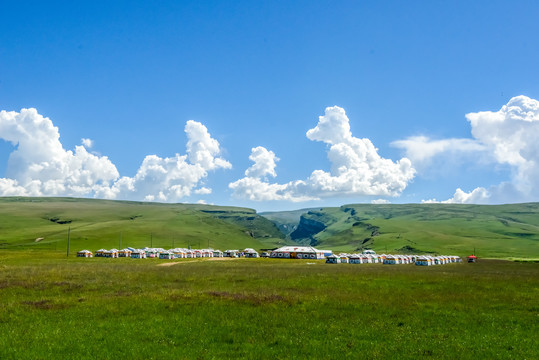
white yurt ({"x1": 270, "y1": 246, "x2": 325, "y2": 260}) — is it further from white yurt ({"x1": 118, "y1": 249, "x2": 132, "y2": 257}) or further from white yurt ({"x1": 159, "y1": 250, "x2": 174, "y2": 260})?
white yurt ({"x1": 118, "y1": 249, "x2": 132, "y2": 257})

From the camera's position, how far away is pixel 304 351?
1994cm

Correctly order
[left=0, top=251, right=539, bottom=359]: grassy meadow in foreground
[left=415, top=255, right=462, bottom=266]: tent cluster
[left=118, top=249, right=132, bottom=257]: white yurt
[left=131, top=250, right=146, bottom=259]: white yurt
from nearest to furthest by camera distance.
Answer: [left=0, top=251, right=539, bottom=359]: grassy meadow in foreground
[left=415, top=255, right=462, bottom=266]: tent cluster
[left=131, top=250, right=146, bottom=259]: white yurt
[left=118, top=249, right=132, bottom=257]: white yurt

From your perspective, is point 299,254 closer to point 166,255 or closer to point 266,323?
point 166,255

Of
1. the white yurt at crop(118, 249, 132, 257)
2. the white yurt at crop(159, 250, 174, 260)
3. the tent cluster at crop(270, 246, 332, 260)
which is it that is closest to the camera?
the white yurt at crop(159, 250, 174, 260)

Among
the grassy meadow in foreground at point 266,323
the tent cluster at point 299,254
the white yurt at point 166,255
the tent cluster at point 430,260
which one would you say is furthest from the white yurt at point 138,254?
the grassy meadow in foreground at point 266,323

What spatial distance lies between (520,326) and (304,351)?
15054mm

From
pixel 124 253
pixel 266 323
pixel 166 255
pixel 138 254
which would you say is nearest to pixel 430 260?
pixel 166 255

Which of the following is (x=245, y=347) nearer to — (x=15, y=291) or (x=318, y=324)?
(x=318, y=324)

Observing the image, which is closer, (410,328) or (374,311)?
(410,328)

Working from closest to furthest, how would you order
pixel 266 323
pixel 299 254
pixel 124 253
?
pixel 266 323 → pixel 124 253 → pixel 299 254

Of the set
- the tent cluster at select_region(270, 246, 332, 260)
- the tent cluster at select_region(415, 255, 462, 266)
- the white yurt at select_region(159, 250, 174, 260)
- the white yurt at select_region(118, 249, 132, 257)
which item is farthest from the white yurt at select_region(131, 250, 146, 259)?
the tent cluster at select_region(415, 255, 462, 266)

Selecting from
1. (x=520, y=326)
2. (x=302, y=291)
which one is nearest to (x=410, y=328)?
(x=520, y=326)

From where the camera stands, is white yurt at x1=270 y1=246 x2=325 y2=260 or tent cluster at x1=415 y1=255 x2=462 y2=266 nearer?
tent cluster at x1=415 y1=255 x2=462 y2=266

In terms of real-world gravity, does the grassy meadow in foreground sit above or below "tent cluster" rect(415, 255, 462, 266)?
above
